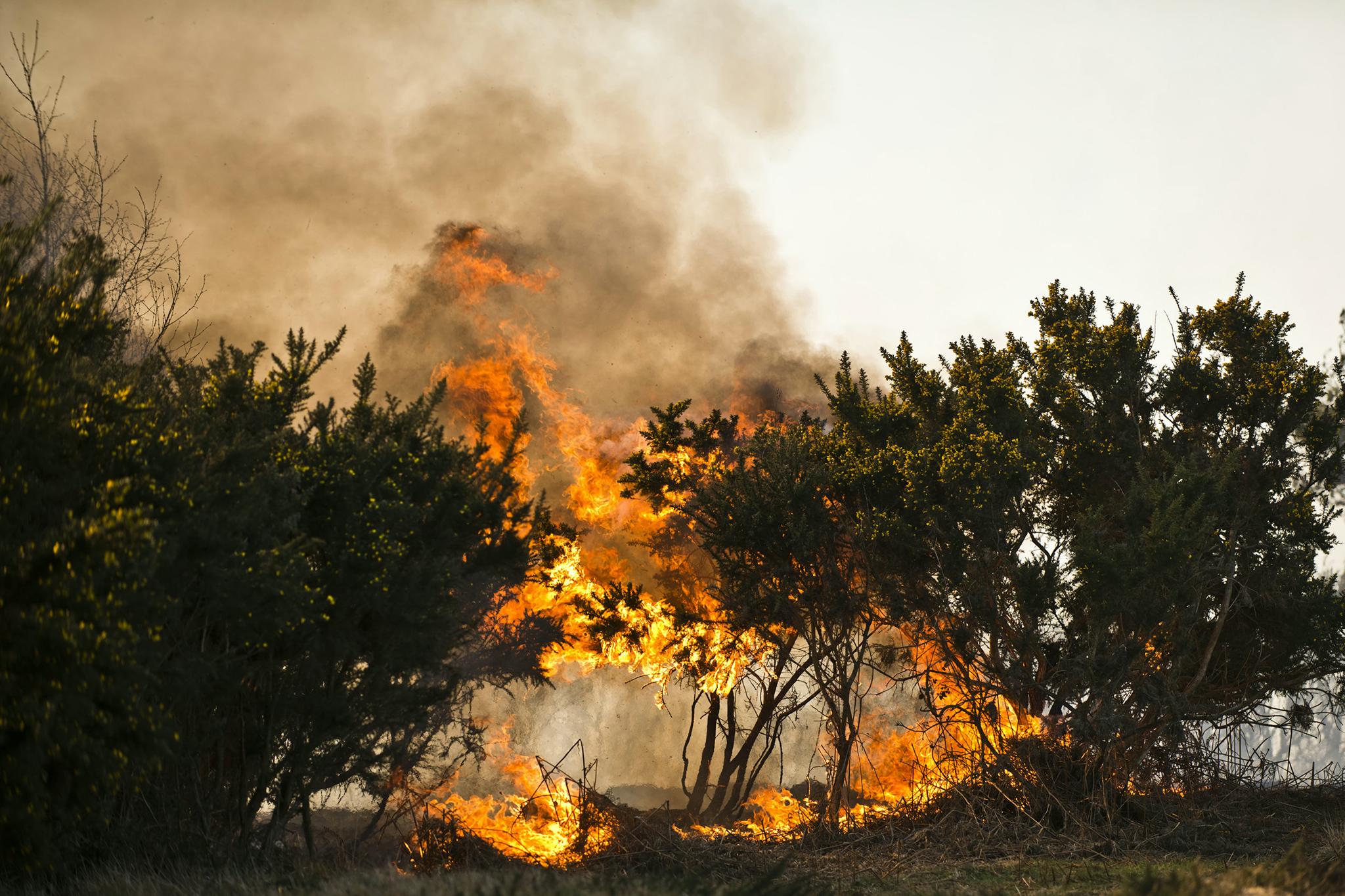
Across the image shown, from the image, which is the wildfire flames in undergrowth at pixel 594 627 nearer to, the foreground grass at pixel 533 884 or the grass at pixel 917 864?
the grass at pixel 917 864

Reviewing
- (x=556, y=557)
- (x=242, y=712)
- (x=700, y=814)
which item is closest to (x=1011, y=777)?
(x=700, y=814)

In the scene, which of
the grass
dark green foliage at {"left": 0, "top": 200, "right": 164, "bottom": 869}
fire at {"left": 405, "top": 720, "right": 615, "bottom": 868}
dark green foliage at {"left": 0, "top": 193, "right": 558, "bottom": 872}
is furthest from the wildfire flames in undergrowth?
dark green foliage at {"left": 0, "top": 200, "right": 164, "bottom": 869}

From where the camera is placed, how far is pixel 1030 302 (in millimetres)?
16766

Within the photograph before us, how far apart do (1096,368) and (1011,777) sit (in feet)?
21.8

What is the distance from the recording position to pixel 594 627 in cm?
1878

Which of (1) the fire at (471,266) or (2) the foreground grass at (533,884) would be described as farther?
(1) the fire at (471,266)

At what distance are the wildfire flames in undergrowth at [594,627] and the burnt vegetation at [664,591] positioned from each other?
122 mm

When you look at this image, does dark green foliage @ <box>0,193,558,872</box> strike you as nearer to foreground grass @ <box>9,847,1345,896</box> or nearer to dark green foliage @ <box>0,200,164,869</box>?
A: dark green foliage @ <box>0,200,164,869</box>

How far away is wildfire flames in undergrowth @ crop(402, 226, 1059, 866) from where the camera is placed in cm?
1393

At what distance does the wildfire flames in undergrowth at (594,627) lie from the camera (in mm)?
13930

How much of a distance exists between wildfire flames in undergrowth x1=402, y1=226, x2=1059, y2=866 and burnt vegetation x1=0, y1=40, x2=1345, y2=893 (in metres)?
0.12

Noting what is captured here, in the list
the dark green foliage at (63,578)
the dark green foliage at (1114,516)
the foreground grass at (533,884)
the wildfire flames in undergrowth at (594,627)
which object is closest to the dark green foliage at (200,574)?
the dark green foliage at (63,578)

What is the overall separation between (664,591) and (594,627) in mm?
4226

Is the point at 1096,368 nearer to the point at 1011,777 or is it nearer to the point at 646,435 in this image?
the point at 1011,777
